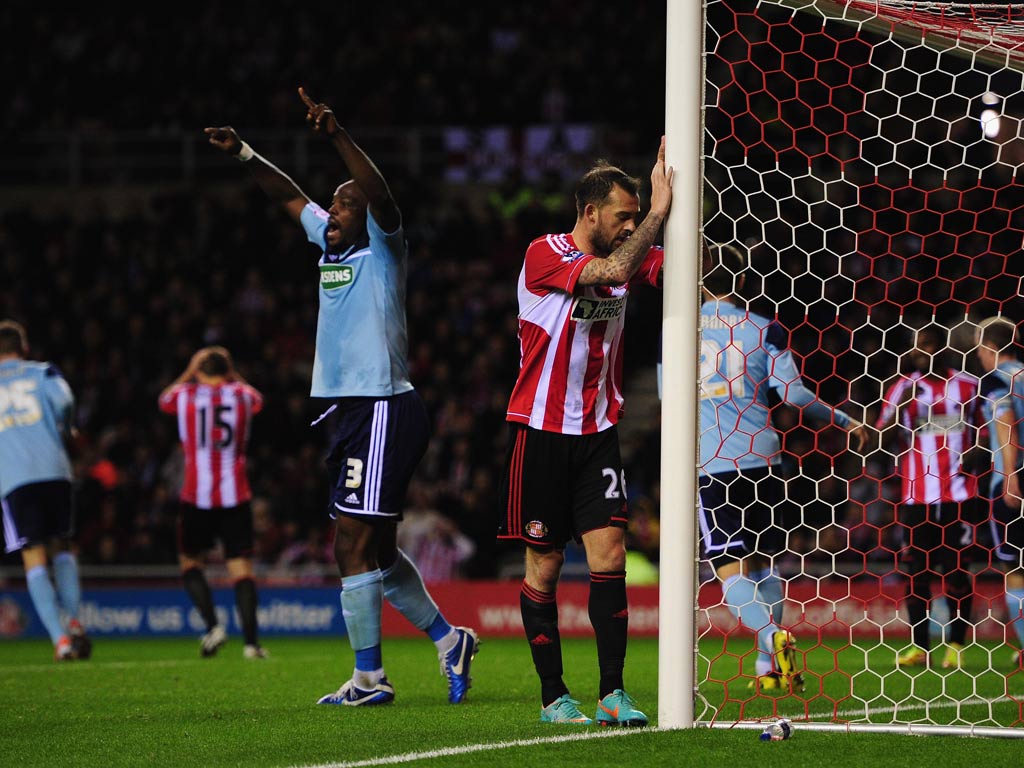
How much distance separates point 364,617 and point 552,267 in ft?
6.28

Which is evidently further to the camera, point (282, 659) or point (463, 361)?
point (463, 361)

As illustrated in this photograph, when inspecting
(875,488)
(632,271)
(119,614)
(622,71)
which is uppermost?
(622,71)

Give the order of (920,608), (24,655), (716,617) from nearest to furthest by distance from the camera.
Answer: (920,608)
(24,655)
(716,617)

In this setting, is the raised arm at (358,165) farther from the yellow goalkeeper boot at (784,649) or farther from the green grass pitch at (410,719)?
the yellow goalkeeper boot at (784,649)

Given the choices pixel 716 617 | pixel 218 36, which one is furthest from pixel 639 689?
pixel 218 36

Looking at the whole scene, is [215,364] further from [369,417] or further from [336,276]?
[369,417]

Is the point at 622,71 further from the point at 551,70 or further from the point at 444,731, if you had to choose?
the point at 444,731

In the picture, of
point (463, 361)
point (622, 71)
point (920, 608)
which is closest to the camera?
point (920, 608)

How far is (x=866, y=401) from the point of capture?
556 inches

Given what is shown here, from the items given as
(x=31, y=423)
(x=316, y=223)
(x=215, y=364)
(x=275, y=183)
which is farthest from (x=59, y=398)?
(x=316, y=223)

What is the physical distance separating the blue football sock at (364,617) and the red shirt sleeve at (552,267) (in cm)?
169

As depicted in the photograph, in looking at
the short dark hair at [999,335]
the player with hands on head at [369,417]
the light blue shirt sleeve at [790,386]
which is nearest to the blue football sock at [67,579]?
the player with hands on head at [369,417]

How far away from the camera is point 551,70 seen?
20484mm

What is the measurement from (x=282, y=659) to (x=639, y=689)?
375 cm
